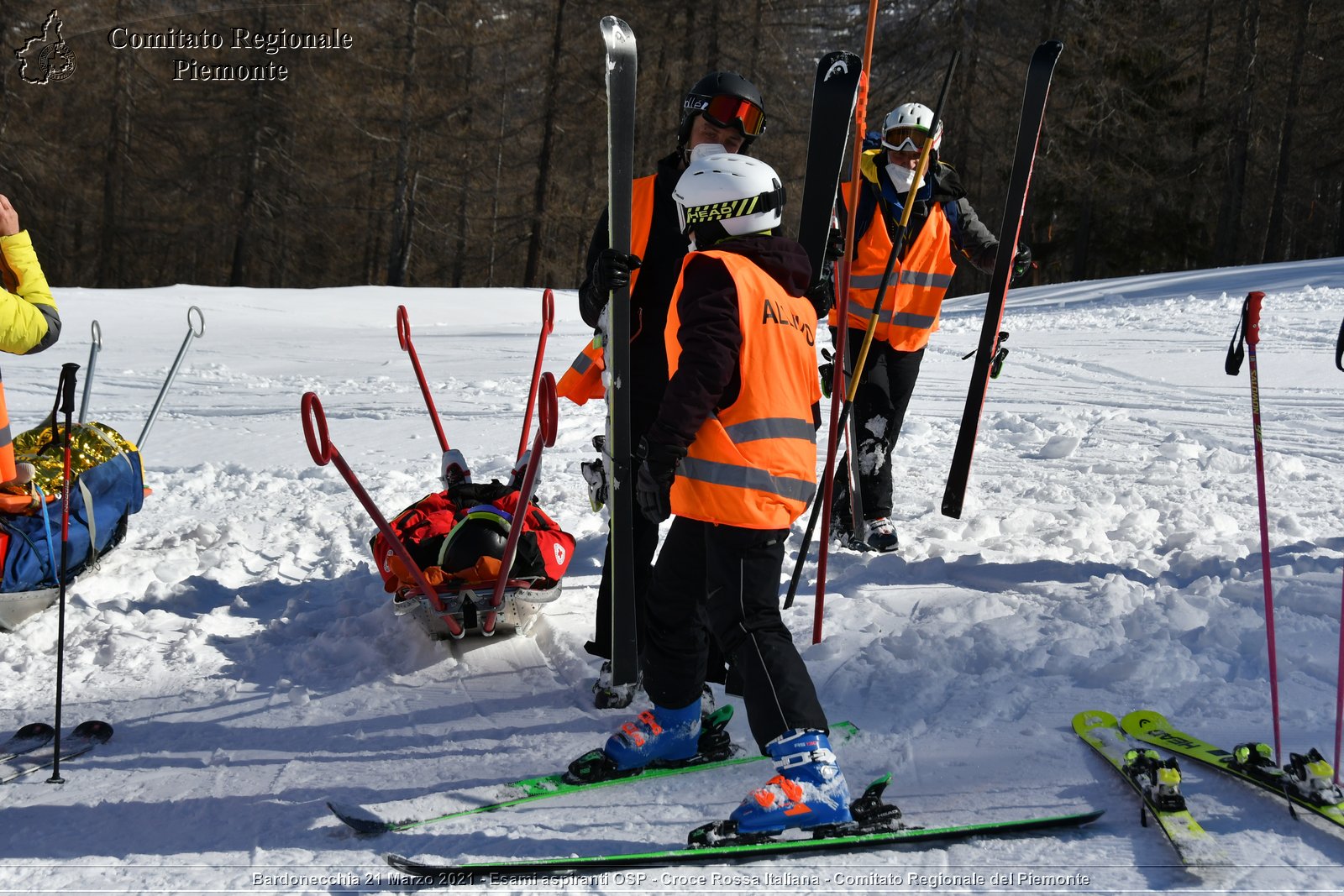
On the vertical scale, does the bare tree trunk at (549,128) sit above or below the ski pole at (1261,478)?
above

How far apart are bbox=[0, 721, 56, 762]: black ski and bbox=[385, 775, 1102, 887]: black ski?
4.74ft

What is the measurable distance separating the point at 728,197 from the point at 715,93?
74 centimetres

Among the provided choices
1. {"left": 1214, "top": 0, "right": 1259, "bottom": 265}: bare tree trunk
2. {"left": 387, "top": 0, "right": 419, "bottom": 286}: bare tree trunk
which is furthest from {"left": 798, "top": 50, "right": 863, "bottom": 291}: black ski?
{"left": 1214, "top": 0, "right": 1259, "bottom": 265}: bare tree trunk

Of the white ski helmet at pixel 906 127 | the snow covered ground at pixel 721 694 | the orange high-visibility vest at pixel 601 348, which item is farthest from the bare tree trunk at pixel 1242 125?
the orange high-visibility vest at pixel 601 348

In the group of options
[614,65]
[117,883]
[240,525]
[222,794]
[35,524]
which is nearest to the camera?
[117,883]

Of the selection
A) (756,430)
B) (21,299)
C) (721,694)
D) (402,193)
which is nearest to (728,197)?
(756,430)

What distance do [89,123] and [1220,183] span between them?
97.6 ft

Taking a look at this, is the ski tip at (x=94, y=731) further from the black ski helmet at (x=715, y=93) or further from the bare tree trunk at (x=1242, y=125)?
the bare tree trunk at (x=1242, y=125)

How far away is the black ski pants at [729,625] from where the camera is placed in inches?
103

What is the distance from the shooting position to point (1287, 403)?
7.80 m

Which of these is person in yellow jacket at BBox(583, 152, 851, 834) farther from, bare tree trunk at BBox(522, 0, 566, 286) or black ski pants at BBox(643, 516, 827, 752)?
bare tree trunk at BBox(522, 0, 566, 286)

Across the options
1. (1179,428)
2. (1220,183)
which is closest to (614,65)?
(1179,428)

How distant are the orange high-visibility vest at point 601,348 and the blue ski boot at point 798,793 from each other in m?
1.36

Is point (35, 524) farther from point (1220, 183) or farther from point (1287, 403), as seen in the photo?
point (1220, 183)
